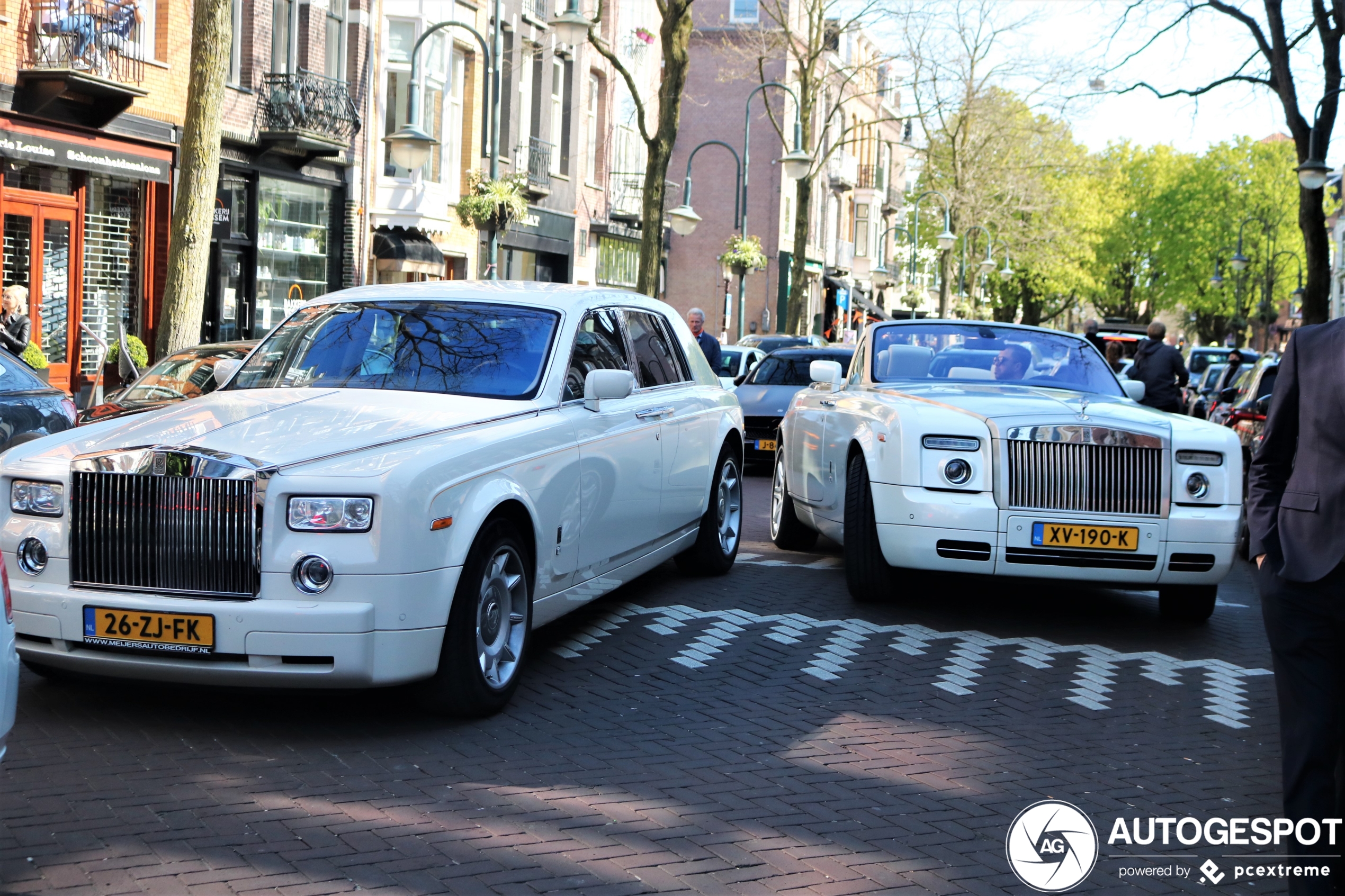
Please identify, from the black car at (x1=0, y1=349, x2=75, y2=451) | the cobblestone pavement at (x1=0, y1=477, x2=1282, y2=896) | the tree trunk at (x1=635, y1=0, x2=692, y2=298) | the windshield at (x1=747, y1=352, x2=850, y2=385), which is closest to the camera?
the cobblestone pavement at (x1=0, y1=477, x2=1282, y2=896)

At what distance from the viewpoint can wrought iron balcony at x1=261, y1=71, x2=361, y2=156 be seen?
2430 cm

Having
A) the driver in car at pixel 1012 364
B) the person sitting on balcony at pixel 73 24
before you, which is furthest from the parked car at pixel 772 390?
the person sitting on balcony at pixel 73 24

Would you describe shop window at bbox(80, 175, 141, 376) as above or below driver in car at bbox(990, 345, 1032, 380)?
above

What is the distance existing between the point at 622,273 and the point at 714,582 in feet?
114

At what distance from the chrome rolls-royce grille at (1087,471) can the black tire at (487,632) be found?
2859 millimetres

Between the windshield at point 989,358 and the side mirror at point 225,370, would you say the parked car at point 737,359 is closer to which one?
the windshield at point 989,358

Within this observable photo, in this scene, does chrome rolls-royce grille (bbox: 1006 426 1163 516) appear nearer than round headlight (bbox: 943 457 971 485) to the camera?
Yes

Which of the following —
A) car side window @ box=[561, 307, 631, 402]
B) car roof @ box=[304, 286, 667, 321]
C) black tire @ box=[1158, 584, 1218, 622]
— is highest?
car roof @ box=[304, 286, 667, 321]

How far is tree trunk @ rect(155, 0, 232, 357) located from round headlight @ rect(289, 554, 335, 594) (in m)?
10.2

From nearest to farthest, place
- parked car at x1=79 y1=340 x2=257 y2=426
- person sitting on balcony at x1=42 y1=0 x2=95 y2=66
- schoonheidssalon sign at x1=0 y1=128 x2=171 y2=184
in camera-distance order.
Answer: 1. parked car at x1=79 y1=340 x2=257 y2=426
2. schoonheidssalon sign at x1=0 y1=128 x2=171 y2=184
3. person sitting on balcony at x1=42 y1=0 x2=95 y2=66

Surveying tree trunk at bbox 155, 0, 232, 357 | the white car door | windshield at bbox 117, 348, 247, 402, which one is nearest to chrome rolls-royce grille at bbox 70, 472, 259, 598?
the white car door

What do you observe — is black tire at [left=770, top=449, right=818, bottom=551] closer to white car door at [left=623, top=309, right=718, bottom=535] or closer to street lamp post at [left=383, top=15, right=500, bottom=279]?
white car door at [left=623, top=309, right=718, bottom=535]

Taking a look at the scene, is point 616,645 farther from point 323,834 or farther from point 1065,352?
point 1065,352

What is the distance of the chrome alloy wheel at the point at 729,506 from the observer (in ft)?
31.7
